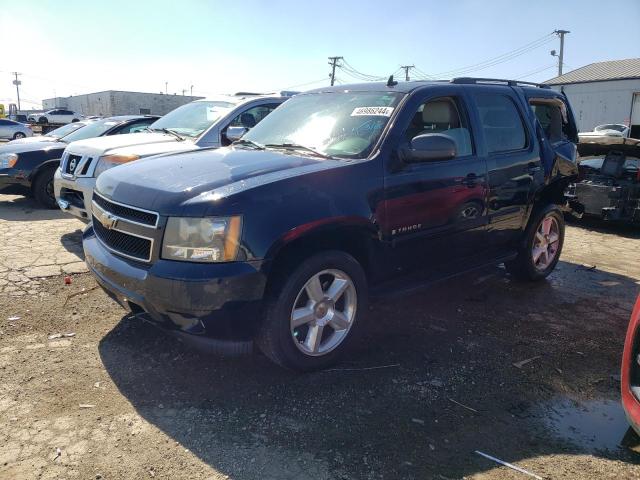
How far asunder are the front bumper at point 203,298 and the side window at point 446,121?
74.6 inches

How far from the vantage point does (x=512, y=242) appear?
16.6 feet

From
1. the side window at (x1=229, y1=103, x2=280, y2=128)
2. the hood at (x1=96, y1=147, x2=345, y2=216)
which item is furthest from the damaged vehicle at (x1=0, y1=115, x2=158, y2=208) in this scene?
the hood at (x1=96, y1=147, x2=345, y2=216)

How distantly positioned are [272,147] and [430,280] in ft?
5.41

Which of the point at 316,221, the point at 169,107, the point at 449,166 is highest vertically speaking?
the point at 169,107

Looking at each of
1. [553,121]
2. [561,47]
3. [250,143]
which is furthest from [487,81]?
[561,47]

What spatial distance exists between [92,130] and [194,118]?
270cm

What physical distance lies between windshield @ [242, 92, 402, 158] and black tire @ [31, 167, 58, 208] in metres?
5.40

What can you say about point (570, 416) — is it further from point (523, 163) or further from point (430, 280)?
point (523, 163)

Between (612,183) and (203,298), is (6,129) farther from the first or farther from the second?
(203,298)

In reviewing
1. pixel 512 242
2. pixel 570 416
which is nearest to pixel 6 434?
pixel 570 416

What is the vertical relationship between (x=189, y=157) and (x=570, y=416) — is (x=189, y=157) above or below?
above

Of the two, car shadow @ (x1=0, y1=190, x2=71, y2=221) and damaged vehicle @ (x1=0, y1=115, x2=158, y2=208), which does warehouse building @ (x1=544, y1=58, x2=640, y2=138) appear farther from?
car shadow @ (x1=0, y1=190, x2=71, y2=221)

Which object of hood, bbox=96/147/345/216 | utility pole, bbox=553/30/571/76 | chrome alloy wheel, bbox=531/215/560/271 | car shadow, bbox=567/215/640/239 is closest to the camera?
hood, bbox=96/147/345/216

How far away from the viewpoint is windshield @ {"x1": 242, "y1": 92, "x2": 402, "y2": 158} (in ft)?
12.2
